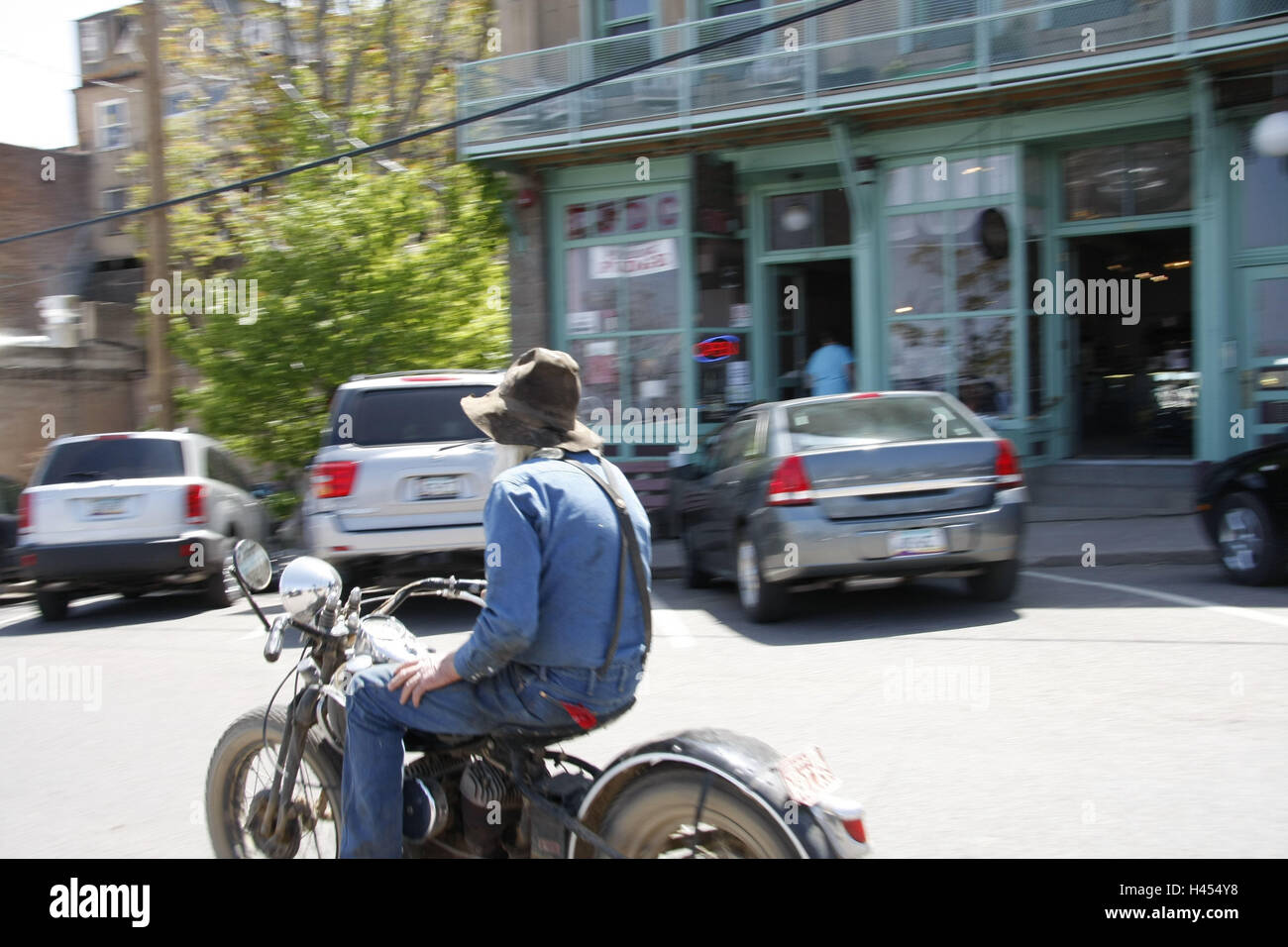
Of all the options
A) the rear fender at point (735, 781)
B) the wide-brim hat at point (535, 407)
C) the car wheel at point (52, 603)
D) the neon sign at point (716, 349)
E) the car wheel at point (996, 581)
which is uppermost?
the neon sign at point (716, 349)

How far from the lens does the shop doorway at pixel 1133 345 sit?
49.2ft

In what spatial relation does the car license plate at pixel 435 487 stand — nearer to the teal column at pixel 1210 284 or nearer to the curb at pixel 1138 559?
the curb at pixel 1138 559

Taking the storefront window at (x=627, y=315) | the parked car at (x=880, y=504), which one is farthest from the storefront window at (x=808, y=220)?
the parked car at (x=880, y=504)

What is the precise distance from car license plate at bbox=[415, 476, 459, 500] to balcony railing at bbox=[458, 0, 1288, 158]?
8006 mm

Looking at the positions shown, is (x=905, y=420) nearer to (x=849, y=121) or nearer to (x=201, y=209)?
(x=849, y=121)

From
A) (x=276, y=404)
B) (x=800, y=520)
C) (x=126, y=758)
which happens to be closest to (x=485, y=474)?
(x=800, y=520)

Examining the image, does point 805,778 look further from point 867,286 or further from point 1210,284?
point 867,286

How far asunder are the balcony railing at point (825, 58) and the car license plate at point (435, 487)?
26.3 ft

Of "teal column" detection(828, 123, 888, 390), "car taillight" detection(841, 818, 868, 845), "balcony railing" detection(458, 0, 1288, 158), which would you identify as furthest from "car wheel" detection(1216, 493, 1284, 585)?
"car taillight" detection(841, 818, 868, 845)

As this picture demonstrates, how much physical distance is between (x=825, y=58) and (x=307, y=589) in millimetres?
13101

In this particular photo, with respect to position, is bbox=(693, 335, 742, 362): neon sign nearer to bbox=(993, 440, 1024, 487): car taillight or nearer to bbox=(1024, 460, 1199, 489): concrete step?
bbox=(1024, 460, 1199, 489): concrete step

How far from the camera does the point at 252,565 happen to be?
12.1ft

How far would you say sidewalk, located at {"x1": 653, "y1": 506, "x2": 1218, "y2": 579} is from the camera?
35.1 feet

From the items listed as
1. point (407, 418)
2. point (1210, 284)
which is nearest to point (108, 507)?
point (407, 418)
